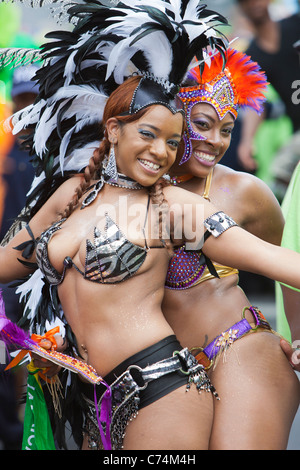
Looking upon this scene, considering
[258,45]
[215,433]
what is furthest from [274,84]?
[215,433]

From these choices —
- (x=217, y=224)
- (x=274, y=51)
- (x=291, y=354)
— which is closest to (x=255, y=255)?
(x=217, y=224)

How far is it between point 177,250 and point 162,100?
702 millimetres

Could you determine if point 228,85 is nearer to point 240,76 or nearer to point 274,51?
point 240,76

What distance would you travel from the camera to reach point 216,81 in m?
3.12

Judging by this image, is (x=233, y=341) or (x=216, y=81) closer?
(x=233, y=341)

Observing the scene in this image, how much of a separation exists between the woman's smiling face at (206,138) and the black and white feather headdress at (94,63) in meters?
0.26

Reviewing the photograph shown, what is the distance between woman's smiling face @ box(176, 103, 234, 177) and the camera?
3.06 m

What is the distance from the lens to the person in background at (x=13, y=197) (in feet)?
14.1

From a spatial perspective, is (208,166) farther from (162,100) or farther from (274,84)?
(274,84)

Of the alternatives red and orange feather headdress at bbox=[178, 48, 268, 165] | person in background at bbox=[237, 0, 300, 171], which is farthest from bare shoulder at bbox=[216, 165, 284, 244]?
person in background at bbox=[237, 0, 300, 171]

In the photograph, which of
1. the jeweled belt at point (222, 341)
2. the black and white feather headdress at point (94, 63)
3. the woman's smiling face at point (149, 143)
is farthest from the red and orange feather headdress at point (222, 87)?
the jeweled belt at point (222, 341)

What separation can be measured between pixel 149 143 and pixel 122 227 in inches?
14.0

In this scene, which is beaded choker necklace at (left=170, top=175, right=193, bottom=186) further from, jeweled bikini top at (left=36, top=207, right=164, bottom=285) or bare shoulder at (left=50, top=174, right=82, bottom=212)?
jeweled bikini top at (left=36, top=207, right=164, bottom=285)

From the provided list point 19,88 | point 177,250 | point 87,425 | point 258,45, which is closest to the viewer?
point 87,425
